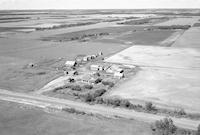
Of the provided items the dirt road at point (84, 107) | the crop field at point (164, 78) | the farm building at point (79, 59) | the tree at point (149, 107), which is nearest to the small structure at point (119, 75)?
the crop field at point (164, 78)

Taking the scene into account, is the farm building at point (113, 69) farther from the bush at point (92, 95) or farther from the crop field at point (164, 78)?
the bush at point (92, 95)

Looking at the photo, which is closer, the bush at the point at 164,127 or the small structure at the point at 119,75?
the bush at the point at 164,127

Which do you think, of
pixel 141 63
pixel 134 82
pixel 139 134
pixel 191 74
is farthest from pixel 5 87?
pixel 191 74

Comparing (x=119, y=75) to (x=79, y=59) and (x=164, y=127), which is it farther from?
(x=164, y=127)

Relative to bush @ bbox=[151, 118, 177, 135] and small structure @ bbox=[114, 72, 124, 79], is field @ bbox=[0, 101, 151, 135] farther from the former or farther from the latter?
small structure @ bbox=[114, 72, 124, 79]

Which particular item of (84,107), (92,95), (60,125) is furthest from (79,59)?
(60,125)

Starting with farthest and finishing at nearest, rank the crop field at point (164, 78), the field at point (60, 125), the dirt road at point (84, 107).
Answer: the crop field at point (164, 78)
the dirt road at point (84, 107)
the field at point (60, 125)

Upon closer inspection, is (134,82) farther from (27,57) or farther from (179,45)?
(179,45)

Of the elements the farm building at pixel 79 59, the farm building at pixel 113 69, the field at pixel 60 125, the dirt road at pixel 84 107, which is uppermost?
the farm building at pixel 79 59
